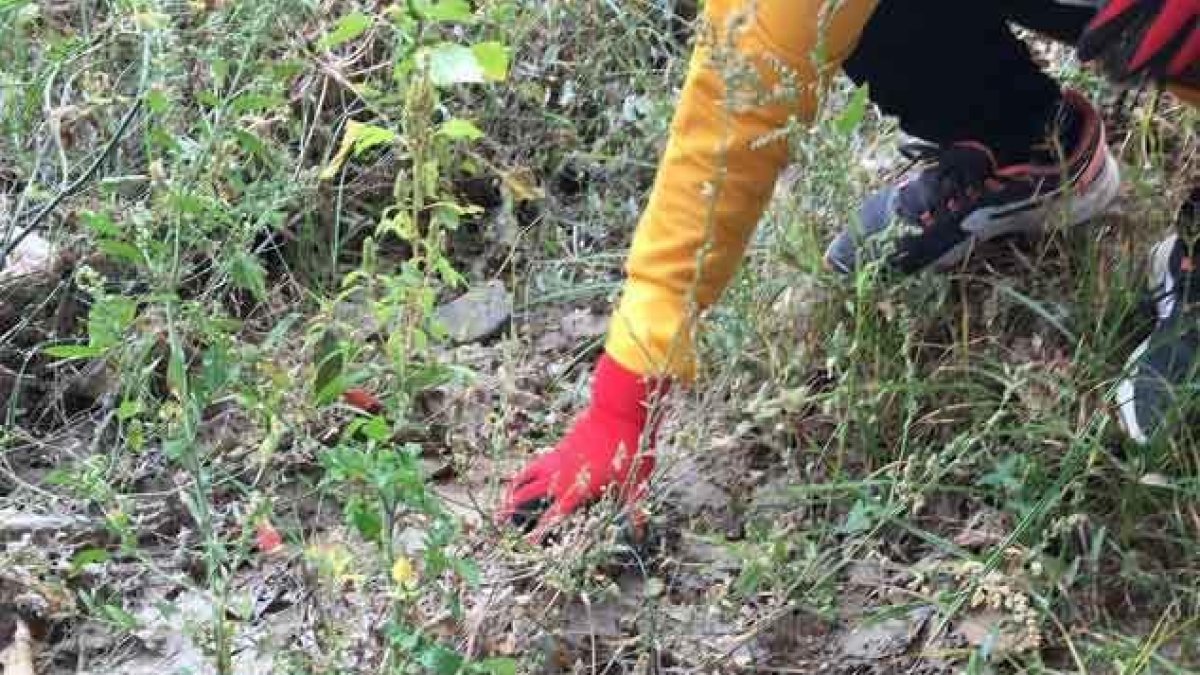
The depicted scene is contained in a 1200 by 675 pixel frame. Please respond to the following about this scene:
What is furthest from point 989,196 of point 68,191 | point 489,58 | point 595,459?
point 68,191

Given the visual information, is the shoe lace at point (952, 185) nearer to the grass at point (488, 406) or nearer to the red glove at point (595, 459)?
the grass at point (488, 406)

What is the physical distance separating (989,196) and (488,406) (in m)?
0.60

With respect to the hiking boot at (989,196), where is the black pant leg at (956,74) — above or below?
above

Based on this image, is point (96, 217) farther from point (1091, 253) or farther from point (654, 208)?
point (1091, 253)

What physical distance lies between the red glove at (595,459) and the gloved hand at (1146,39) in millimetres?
465

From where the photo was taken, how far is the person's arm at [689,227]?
4.02ft

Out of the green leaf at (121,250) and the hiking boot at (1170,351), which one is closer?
the green leaf at (121,250)

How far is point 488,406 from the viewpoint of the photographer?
1.66 metres

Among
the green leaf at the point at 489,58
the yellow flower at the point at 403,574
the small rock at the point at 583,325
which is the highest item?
the green leaf at the point at 489,58

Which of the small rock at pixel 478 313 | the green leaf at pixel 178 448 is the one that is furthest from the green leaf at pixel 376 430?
the small rock at pixel 478 313

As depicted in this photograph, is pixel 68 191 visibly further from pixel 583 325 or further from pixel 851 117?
pixel 851 117

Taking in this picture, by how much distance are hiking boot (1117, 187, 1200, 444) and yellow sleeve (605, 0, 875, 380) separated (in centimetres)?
40

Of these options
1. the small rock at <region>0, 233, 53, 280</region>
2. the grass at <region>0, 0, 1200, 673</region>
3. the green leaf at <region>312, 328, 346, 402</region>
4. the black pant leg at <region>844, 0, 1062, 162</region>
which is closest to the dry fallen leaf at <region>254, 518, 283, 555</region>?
the grass at <region>0, 0, 1200, 673</region>

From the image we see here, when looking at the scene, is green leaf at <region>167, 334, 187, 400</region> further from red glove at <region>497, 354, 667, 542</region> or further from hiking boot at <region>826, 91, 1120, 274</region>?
hiking boot at <region>826, 91, 1120, 274</region>
